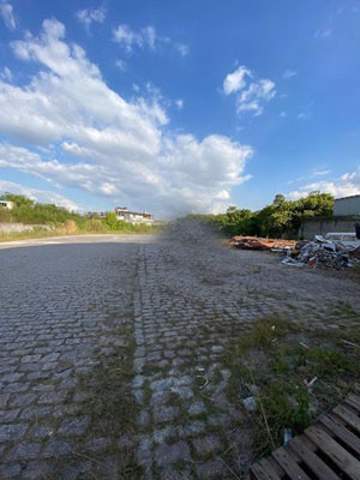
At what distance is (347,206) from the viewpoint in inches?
660

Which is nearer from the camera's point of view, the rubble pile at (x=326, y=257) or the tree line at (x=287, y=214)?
the rubble pile at (x=326, y=257)

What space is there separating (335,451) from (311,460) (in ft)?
0.61

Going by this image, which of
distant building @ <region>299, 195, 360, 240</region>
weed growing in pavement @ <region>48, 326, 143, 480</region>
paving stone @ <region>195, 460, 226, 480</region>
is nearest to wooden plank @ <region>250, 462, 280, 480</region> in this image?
paving stone @ <region>195, 460, 226, 480</region>

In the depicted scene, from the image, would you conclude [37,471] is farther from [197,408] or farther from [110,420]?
[197,408]

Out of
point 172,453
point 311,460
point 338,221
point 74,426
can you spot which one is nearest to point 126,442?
point 172,453

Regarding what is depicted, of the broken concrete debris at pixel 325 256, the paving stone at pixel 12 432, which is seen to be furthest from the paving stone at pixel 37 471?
the broken concrete debris at pixel 325 256

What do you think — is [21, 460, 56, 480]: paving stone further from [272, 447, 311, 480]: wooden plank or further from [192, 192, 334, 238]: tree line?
[192, 192, 334, 238]: tree line

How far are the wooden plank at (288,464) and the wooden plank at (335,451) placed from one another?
0.75 feet

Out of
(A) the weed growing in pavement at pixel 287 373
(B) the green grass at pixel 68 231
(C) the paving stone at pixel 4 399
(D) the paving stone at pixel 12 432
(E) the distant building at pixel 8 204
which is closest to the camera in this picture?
(D) the paving stone at pixel 12 432

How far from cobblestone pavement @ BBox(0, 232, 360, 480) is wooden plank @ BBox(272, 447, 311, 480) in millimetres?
222

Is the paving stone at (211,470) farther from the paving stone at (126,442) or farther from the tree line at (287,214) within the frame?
the tree line at (287,214)

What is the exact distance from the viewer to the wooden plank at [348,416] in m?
1.45

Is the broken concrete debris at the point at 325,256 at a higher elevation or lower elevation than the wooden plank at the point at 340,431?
higher

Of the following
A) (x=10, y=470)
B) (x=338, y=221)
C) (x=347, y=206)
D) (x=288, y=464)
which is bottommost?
(x=10, y=470)
